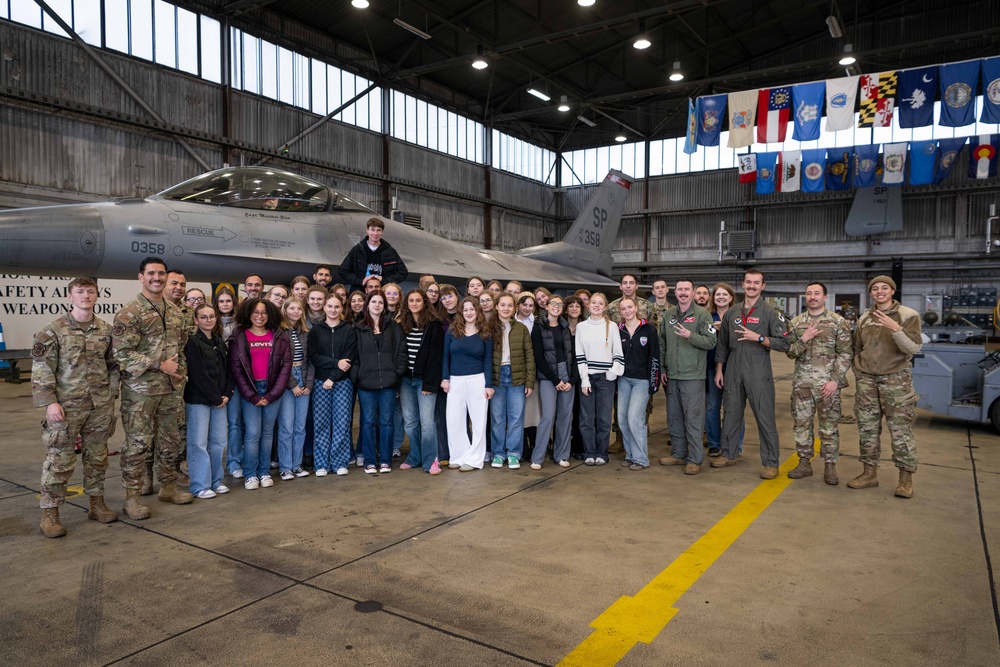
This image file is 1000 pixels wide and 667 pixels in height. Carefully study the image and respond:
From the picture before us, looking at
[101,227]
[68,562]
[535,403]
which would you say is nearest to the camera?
[68,562]

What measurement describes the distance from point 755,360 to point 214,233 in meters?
6.77

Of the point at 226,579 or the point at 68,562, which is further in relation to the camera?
the point at 68,562

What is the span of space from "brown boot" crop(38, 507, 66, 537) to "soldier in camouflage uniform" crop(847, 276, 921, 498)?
627cm

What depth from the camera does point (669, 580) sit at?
3.48 meters

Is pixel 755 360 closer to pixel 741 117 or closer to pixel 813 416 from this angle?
pixel 813 416

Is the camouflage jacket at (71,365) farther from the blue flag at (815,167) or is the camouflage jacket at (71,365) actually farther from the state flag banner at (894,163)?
the state flag banner at (894,163)

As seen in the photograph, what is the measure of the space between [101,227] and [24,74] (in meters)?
11.0

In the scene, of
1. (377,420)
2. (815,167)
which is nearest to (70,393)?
(377,420)

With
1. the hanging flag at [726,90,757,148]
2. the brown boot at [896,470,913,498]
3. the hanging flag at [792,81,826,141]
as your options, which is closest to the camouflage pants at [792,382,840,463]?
the brown boot at [896,470,913,498]

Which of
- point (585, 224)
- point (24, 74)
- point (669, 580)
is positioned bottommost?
point (669, 580)

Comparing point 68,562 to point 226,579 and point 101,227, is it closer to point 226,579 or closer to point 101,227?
point 226,579

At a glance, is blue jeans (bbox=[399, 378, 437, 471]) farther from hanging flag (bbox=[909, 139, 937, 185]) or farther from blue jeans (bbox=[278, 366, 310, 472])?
hanging flag (bbox=[909, 139, 937, 185])

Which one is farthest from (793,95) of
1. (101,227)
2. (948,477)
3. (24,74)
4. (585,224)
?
(24,74)

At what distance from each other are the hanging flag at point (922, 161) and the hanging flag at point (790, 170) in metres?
3.93
